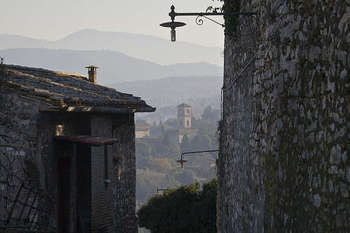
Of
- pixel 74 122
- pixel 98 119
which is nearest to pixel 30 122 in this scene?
pixel 74 122

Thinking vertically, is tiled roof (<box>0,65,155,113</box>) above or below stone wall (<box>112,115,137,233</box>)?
above

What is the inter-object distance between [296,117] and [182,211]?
56.1ft

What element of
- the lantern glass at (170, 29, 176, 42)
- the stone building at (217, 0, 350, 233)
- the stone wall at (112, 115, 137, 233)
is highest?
the lantern glass at (170, 29, 176, 42)

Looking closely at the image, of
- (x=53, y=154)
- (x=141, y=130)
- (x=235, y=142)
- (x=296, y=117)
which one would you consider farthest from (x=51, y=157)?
(x=141, y=130)

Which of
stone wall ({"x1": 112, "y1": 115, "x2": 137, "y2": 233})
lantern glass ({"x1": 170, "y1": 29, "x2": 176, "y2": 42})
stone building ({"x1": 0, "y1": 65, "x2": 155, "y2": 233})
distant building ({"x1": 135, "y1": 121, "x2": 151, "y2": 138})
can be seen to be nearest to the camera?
lantern glass ({"x1": 170, "y1": 29, "x2": 176, "y2": 42})

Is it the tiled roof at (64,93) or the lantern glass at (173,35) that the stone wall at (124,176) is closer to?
the tiled roof at (64,93)

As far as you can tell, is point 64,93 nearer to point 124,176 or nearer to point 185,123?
point 124,176

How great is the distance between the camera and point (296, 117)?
13.9 ft

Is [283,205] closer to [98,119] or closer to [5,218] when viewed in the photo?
[5,218]

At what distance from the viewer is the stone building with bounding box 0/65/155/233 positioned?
10664 millimetres

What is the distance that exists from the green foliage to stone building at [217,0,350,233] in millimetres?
12264

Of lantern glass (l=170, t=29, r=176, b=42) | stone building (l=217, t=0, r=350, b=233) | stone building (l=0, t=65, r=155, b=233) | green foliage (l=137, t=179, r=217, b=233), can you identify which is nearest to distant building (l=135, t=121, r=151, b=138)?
green foliage (l=137, t=179, r=217, b=233)

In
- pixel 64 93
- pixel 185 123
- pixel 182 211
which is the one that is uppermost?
pixel 64 93

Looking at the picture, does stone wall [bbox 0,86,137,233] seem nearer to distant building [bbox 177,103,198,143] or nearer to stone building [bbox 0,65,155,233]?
stone building [bbox 0,65,155,233]
